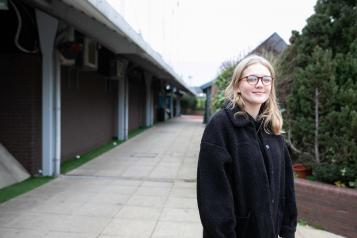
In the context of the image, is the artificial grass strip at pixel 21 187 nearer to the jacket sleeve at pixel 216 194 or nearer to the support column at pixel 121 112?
the jacket sleeve at pixel 216 194

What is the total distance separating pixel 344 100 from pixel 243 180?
4179mm

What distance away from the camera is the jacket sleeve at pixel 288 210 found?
2469mm

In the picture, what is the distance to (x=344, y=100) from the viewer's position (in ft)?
19.3

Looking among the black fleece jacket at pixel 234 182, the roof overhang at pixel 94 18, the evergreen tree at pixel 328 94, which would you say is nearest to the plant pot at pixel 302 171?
the evergreen tree at pixel 328 94


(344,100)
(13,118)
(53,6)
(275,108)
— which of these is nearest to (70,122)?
(13,118)

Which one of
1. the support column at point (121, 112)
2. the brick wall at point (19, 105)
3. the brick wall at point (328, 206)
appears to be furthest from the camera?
the support column at point (121, 112)

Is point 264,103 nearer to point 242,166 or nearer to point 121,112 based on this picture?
point 242,166

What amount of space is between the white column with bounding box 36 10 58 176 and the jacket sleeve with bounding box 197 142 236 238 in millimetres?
6096

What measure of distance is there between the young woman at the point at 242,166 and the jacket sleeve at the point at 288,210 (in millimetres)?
112

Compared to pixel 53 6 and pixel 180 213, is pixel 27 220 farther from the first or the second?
pixel 53 6

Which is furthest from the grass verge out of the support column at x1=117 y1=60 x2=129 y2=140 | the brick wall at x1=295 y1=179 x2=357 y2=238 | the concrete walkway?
the brick wall at x1=295 y1=179 x2=357 y2=238

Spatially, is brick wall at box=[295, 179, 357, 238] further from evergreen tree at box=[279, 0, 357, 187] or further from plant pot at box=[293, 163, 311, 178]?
plant pot at box=[293, 163, 311, 178]

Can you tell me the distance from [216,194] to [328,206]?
140 inches

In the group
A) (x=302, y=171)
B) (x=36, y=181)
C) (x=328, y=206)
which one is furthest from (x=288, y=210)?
(x=36, y=181)
